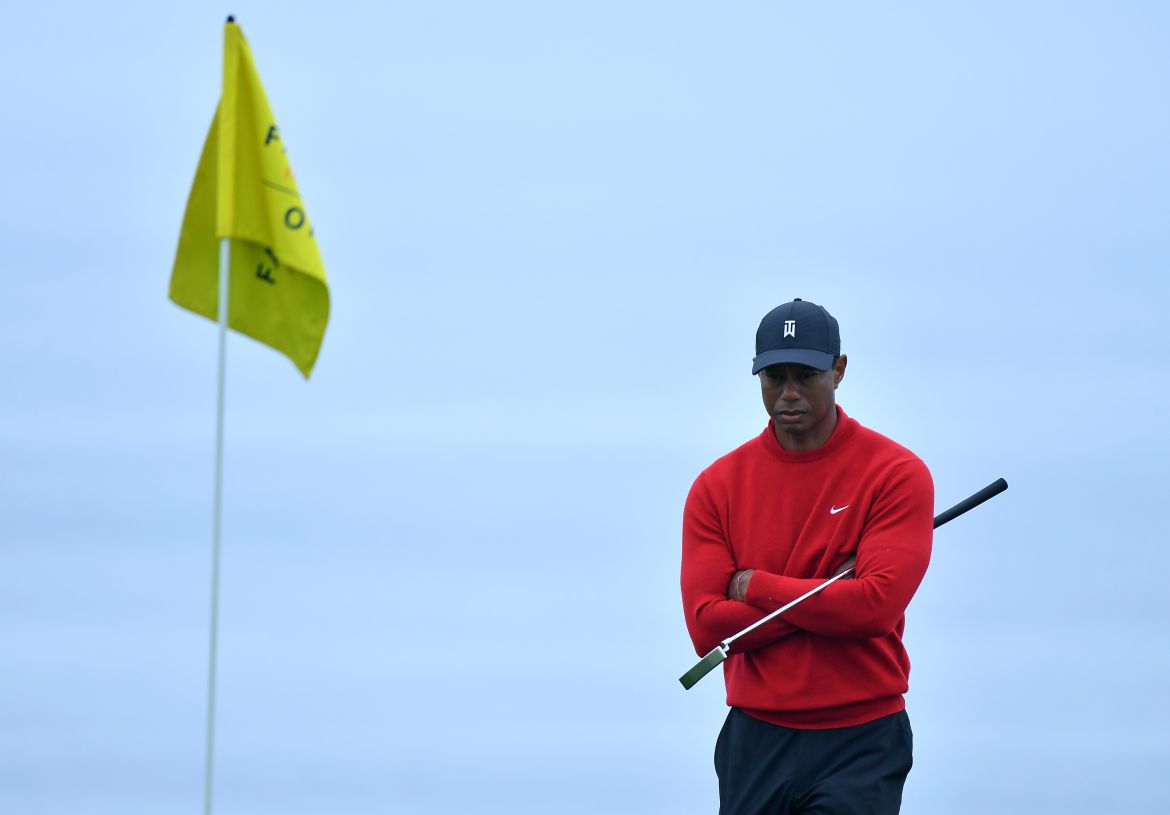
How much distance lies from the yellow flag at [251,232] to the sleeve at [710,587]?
2.70ft

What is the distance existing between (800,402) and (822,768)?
2.08 feet

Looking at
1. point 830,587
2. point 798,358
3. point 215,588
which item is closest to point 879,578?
point 830,587

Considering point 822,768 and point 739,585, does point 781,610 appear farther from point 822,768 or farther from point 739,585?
point 822,768

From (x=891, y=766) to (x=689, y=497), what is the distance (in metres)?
0.60

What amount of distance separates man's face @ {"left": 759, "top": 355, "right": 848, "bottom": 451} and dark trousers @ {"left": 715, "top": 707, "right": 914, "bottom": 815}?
51cm

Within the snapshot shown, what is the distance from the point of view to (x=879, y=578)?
95.0 inches

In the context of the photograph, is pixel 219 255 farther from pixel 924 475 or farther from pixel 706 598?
pixel 924 475

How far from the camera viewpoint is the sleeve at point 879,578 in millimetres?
2402

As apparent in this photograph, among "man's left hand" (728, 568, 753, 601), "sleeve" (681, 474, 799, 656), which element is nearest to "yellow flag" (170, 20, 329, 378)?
"sleeve" (681, 474, 799, 656)

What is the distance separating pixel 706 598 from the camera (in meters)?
2.58

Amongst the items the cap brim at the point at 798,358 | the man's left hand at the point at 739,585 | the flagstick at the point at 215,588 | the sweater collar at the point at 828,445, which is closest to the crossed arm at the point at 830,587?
the man's left hand at the point at 739,585

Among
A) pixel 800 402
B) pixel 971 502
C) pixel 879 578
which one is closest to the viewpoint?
pixel 879 578

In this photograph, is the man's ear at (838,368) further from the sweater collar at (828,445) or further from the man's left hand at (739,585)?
the man's left hand at (739,585)

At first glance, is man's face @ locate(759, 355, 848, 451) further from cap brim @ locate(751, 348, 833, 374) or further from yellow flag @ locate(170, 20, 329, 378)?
yellow flag @ locate(170, 20, 329, 378)
